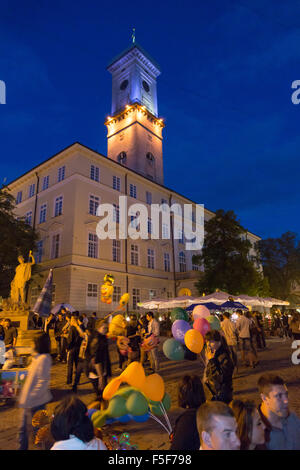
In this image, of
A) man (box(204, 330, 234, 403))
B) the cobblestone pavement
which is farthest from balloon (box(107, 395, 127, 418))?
man (box(204, 330, 234, 403))

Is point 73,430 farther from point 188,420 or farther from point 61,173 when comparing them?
point 61,173

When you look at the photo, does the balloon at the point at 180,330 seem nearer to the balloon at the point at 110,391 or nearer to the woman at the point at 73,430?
the balloon at the point at 110,391

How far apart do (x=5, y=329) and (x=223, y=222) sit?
23.6 metres

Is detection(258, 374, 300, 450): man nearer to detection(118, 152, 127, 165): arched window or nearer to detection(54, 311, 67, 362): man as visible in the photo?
detection(54, 311, 67, 362): man

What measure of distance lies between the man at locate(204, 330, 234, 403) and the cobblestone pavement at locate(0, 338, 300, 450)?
42.9 inches

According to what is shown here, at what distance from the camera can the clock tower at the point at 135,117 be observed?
41062 mm

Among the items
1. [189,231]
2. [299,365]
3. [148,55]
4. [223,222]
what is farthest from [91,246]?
[148,55]

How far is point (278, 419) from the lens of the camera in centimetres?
269

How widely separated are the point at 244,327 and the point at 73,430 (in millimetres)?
9217

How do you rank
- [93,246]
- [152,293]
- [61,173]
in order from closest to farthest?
[93,246] < [61,173] < [152,293]

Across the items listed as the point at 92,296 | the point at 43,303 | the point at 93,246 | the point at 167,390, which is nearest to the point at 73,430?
the point at 167,390

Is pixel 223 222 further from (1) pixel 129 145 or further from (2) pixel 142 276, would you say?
(1) pixel 129 145

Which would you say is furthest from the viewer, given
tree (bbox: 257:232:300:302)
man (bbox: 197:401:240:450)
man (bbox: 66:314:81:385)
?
tree (bbox: 257:232:300:302)

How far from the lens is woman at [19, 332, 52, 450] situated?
378 cm
